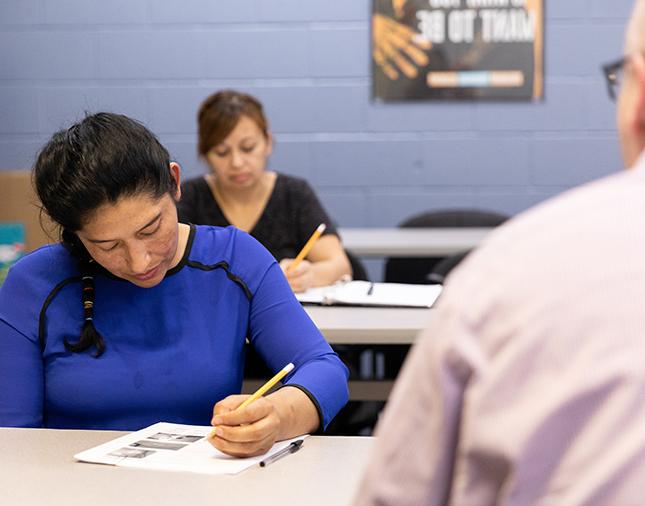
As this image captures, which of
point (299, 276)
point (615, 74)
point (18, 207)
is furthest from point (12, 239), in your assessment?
point (615, 74)

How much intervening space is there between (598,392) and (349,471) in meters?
0.88

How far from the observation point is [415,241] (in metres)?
3.74

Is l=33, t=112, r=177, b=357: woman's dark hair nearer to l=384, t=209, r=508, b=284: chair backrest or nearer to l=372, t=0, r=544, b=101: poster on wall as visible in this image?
l=384, t=209, r=508, b=284: chair backrest

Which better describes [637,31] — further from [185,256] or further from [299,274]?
[299,274]

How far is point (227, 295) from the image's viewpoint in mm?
1787

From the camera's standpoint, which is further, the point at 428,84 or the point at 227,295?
the point at 428,84

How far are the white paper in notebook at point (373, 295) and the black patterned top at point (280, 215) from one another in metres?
0.40

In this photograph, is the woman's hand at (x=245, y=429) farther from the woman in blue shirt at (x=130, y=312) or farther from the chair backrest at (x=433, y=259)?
the chair backrest at (x=433, y=259)

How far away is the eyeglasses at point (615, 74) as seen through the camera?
0.71 m

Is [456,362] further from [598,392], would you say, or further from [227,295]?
[227,295]

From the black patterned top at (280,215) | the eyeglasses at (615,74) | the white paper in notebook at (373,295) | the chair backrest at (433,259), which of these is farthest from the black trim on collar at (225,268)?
the black patterned top at (280,215)

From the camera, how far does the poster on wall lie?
176 inches

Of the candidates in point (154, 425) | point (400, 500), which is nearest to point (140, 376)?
point (154, 425)

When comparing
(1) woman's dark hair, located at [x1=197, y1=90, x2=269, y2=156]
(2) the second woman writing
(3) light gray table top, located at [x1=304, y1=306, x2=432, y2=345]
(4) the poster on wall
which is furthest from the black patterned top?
(4) the poster on wall
